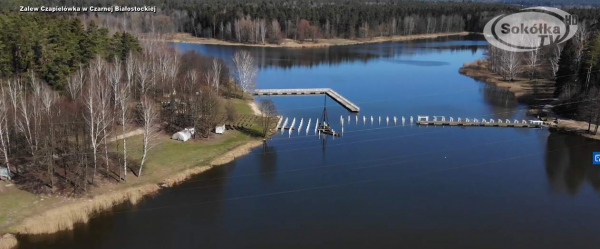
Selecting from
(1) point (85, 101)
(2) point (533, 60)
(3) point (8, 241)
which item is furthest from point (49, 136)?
(2) point (533, 60)

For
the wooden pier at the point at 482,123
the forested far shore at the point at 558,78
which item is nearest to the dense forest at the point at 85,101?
the wooden pier at the point at 482,123

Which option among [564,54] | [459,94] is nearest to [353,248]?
[459,94]

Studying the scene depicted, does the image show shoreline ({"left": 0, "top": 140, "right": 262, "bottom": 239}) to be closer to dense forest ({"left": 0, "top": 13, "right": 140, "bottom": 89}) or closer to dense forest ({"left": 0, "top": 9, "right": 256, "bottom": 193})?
dense forest ({"left": 0, "top": 9, "right": 256, "bottom": 193})

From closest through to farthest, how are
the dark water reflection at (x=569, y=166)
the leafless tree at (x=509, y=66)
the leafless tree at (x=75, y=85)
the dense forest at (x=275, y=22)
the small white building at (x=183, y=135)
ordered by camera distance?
the dark water reflection at (x=569, y=166), the leafless tree at (x=75, y=85), the small white building at (x=183, y=135), the leafless tree at (x=509, y=66), the dense forest at (x=275, y=22)

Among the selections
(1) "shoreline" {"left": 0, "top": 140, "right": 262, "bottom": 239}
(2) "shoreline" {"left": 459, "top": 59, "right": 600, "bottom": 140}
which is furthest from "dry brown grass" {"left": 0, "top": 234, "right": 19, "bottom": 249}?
(2) "shoreline" {"left": 459, "top": 59, "right": 600, "bottom": 140}

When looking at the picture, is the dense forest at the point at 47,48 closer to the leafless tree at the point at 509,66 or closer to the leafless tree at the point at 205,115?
the leafless tree at the point at 205,115

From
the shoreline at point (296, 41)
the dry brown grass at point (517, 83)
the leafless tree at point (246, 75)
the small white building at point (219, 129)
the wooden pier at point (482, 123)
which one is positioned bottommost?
the wooden pier at point (482, 123)

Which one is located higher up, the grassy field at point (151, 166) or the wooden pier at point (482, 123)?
the wooden pier at point (482, 123)
